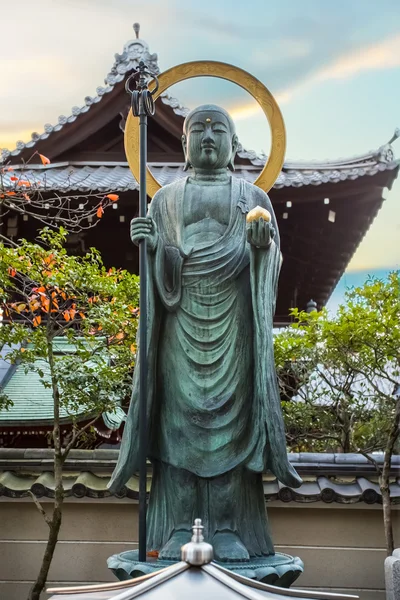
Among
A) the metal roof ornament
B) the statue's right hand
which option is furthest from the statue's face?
the metal roof ornament

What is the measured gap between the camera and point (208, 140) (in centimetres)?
476

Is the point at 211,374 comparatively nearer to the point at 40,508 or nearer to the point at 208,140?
the point at 208,140

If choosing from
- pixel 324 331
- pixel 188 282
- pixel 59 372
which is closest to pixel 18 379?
pixel 59 372

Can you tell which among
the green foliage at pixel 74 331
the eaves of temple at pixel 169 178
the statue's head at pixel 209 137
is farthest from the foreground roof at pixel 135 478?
the eaves of temple at pixel 169 178

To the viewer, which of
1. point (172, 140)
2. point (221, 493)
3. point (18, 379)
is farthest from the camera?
point (172, 140)

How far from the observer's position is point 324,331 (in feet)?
30.1

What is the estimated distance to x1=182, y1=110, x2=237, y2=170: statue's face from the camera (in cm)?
479

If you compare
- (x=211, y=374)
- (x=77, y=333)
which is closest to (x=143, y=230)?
(x=211, y=374)

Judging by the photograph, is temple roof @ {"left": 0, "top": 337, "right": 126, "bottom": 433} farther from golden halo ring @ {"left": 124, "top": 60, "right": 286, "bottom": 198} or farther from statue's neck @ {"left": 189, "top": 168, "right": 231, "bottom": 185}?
statue's neck @ {"left": 189, "top": 168, "right": 231, "bottom": 185}

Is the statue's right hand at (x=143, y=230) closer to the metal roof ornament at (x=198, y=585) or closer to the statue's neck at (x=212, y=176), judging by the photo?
the statue's neck at (x=212, y=176)

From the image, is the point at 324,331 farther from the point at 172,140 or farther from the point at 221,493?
the point at 172,140

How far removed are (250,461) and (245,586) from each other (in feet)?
7.33

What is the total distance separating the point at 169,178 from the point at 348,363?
19.3ft

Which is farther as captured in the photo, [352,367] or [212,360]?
[352,367]
